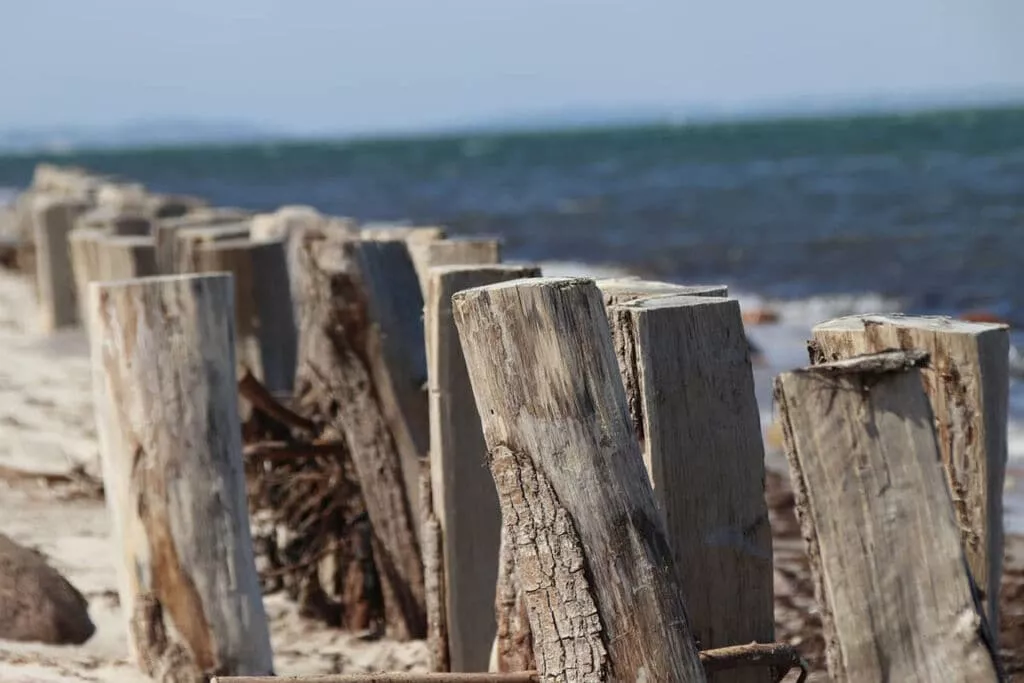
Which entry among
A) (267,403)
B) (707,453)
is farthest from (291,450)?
(707,453)

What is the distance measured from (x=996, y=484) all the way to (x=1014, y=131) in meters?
70.9

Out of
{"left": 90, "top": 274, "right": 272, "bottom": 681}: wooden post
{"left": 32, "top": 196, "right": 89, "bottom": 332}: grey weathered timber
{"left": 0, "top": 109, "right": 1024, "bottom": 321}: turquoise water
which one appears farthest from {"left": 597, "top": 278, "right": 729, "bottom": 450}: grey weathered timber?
{"left": 0, "top": 109, "right": 1024, "bottom": 321}: turquoise water

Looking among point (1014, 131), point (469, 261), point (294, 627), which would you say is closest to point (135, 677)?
point (294, 627)

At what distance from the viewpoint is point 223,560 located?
12.0 feet

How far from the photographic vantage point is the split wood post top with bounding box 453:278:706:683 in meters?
2.56

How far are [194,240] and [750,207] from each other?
24320 millimetres

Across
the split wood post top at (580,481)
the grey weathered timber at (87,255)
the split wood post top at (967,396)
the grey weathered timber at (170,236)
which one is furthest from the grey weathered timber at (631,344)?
the grey weathered timber at (87,255)

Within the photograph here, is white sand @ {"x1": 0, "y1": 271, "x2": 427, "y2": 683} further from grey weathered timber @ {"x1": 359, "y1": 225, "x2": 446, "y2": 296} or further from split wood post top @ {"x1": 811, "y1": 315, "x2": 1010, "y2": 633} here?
split wood post top @ {"x1": 811, "y1": 315, "x2": 1010, "y2": 633}

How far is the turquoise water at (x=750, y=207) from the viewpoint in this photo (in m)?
16.7

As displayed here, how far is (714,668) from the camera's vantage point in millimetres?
2811

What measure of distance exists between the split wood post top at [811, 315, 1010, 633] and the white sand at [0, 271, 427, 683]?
6.26 ft

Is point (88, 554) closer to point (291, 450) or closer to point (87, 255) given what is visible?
point (291, 450)

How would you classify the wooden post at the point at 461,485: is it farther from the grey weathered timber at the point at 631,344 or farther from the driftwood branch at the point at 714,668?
the driftwood branch at the point at 714,668

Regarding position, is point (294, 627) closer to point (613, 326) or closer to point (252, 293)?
point (252, 293)
